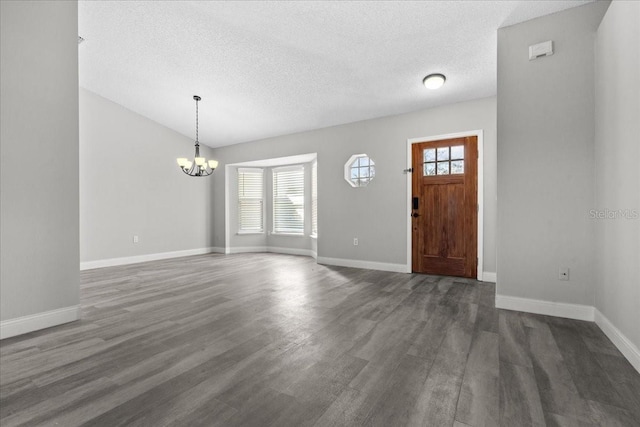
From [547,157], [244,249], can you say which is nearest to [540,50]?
[547,157]

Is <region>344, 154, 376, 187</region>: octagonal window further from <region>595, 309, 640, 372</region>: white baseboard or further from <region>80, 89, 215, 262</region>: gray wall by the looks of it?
<region>80, 89, 215, 262</region>: gray wall

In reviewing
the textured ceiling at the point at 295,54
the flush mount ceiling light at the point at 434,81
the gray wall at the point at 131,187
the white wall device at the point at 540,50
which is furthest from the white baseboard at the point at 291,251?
the white wall device at the point at 540,50

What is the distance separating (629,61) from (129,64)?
5619 mm

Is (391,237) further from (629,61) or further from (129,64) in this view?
(129,64)

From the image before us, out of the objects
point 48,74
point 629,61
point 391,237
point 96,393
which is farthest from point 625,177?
point 48,74

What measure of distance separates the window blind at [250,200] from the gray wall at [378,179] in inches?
71.4

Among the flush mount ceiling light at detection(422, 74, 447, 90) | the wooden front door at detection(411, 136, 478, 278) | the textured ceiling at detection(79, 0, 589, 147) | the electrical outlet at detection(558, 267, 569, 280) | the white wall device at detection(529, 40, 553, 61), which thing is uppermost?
the textured ceiling at detection(79, 0, 589, 147)

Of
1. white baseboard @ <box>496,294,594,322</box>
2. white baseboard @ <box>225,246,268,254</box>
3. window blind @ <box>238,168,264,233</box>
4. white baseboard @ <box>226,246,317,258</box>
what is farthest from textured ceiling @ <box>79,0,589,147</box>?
white baseboard @ <box>225,246,268,254</box>

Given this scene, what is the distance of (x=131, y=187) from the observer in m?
5.66

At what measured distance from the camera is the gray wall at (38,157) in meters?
2.29

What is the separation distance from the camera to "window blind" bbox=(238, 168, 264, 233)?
7281 millimetres

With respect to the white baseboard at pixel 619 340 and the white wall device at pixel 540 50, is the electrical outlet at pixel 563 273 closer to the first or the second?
the white baseboard at pixel 619 340

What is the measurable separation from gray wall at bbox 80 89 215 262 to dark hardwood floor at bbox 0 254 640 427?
2.71m

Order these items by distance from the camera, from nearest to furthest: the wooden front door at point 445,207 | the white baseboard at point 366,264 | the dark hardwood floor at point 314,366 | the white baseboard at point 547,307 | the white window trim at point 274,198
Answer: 1. the dark hardwood floor at point 314,366
2. the white baseboard at point 547,307
3. the wooden front door at point 445,207
4. the white baseboard at point 366,264
5. the white window trim at point 274,198
